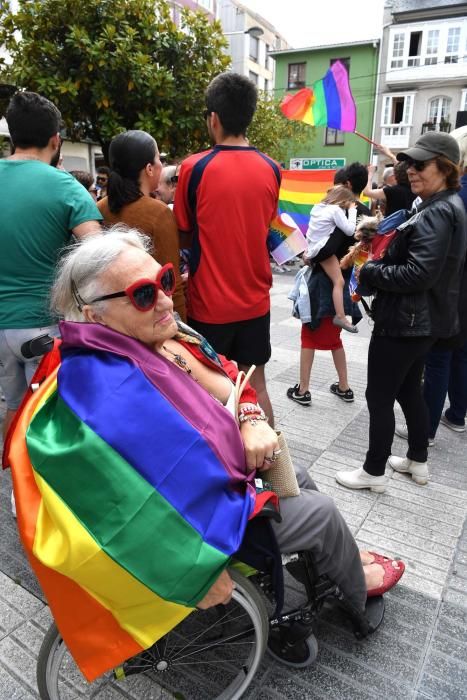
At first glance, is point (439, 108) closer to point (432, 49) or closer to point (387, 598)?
point (432, 49)

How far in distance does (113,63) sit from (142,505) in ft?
14.3

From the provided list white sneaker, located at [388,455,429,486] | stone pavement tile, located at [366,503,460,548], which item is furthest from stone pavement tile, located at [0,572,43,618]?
white sneaker, located at [388,455,429,486]

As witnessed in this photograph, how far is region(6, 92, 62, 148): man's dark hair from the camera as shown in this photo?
2.25 m

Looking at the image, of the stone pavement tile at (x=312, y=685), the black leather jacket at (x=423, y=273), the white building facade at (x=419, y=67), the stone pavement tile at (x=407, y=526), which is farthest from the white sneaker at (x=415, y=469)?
the white building facade at (x=419, y=67)

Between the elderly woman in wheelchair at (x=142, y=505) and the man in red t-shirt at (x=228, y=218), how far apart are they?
2.99ft

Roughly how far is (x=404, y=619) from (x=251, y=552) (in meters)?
0.98

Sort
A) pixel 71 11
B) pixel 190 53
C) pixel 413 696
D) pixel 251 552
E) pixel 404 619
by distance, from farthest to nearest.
Answer: pixel 190 53 < pixel 71 11 < pixel 404 619 < pixel 413 696 < pixel 251 552

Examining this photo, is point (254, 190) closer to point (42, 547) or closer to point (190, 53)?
point (42, 547)

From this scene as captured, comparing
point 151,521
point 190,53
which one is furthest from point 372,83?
point 151,521

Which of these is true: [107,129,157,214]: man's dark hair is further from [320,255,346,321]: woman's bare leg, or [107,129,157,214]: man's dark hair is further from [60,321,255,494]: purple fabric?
[320,255,346,321]: woman's bare leg

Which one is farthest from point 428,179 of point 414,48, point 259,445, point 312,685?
point 414,48

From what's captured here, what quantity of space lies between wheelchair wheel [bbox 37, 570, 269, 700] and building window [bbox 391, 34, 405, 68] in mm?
33251

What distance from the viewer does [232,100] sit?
96.0 inches

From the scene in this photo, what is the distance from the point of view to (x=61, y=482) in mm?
1254
